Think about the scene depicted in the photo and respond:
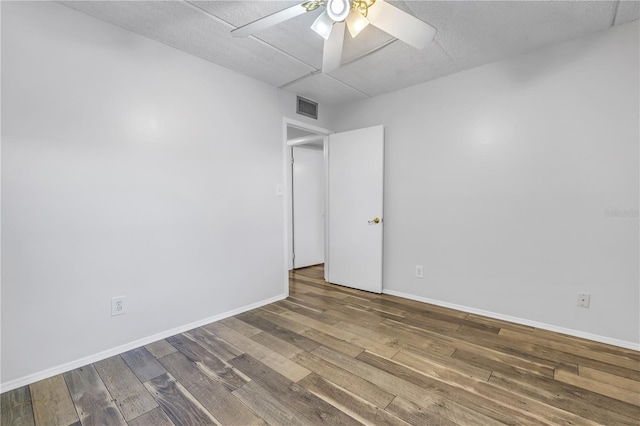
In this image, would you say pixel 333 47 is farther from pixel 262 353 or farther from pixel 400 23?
pixel 262 353

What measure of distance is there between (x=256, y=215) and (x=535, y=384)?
253cm

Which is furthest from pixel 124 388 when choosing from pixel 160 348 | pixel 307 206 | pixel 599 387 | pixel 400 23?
pixel 307 206

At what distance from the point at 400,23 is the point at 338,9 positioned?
359mm

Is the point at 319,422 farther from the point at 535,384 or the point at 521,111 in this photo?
the point at 521,111

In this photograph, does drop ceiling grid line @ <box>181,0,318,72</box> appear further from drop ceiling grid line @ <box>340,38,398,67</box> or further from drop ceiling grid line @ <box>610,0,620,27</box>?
drop ceiling grid line @ <box>610,0,620,27</box>

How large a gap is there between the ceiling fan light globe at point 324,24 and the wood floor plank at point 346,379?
6.87ft

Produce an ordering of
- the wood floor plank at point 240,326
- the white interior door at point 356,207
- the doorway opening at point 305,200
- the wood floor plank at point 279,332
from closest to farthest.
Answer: the wood floor plank at point 279,332 < the wood floor plank at point 240,326 < the white interior door at point 356,207 < the doorway opening at point 305,200

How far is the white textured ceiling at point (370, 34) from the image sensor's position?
72.0 inches

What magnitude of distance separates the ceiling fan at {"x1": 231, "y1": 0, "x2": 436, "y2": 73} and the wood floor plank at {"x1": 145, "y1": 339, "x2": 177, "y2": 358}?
2238mm

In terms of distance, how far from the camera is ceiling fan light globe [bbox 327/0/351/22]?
150 cm

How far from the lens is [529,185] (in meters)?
2.43

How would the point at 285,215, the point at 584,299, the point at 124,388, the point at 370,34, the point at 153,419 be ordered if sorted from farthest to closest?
the point at 285,215 < the point at 584,299 < the point at 370,34 < the point at 124,388 < the point at 153,419

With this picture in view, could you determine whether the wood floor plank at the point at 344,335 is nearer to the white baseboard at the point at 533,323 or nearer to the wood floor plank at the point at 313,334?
the wood floor plank at the point at 313,334

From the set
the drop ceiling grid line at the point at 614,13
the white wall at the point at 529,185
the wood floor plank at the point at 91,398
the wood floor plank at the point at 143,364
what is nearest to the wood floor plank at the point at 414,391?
the wood floor plank at the point at 143,364
